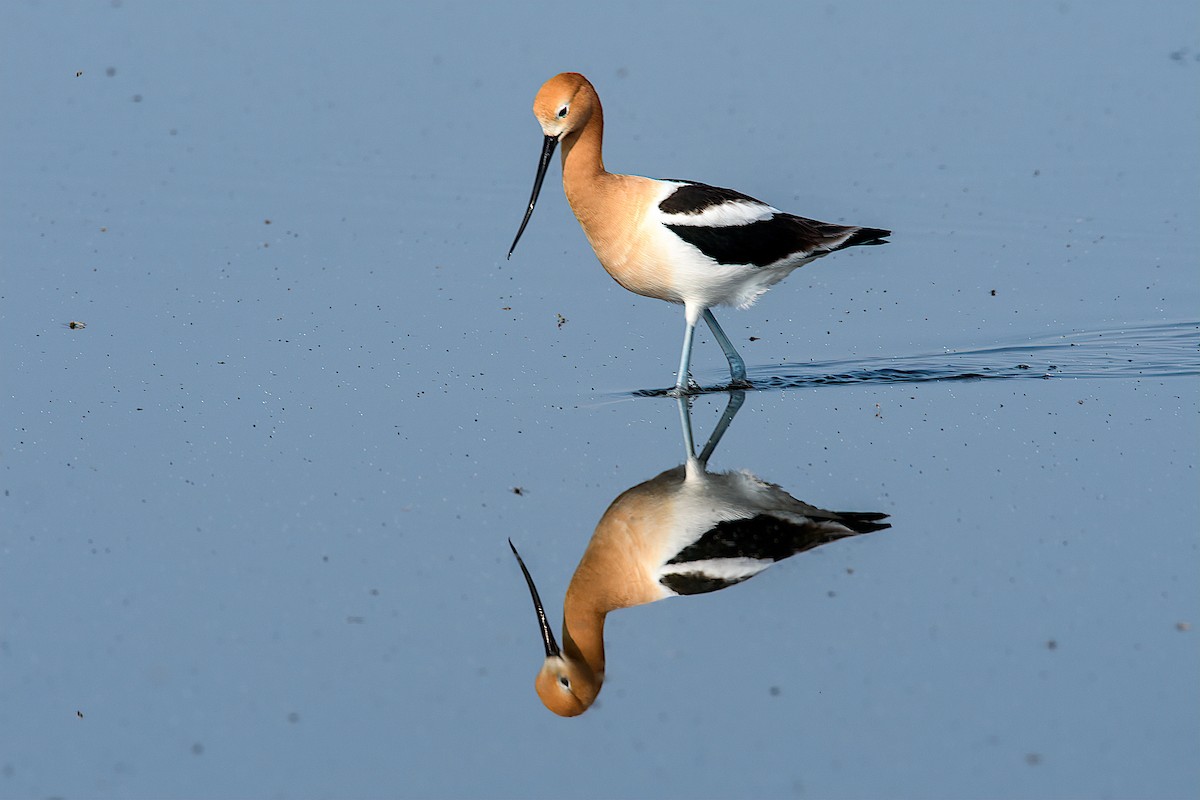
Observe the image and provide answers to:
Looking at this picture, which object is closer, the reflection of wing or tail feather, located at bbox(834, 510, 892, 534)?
the reflection of wing

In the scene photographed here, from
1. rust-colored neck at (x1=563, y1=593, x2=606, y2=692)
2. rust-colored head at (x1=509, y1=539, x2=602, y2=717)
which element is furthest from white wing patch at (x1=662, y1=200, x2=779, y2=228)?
rust-colored head at (x1=509, y1=539, x2=602, y2=717)

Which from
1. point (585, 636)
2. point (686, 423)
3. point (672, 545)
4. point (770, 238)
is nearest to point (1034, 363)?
point (770, 238)

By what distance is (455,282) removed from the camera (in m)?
10.2

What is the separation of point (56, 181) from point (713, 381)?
5.52 meters

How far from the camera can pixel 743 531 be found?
22.6 feet

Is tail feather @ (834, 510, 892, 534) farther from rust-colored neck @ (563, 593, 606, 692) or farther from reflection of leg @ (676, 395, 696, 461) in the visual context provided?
rust-colored neck @ (563, 593, 606, 692)

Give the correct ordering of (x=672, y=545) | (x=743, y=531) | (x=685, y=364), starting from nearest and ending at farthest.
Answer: (x=672, y=545), (x=743, y=531), (x=685, y=364)

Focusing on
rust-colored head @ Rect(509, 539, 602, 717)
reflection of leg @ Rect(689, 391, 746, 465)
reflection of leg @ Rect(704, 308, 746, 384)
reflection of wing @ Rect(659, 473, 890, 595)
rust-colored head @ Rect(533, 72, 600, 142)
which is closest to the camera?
rust-colored head @ Rect(509, 539, 602, 717)

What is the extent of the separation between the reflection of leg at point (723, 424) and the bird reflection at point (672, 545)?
0.25 metres

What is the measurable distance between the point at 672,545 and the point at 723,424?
160 centimetres

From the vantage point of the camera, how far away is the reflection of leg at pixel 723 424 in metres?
7.88

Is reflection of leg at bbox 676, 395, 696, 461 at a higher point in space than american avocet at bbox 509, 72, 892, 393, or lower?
lower

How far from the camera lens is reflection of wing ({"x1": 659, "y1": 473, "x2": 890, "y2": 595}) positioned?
6547 millimetres

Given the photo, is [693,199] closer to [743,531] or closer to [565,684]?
[743,531]
